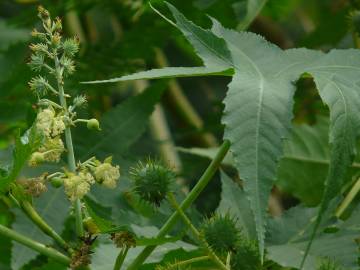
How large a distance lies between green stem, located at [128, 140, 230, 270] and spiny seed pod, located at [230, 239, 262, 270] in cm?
17

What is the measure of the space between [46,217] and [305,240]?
0.60 m

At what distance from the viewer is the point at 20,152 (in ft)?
4.58

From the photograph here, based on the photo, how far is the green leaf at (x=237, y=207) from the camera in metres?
1.81

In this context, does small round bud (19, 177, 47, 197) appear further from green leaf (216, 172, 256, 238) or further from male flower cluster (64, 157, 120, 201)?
green leaf (216, 172, 256, 238)

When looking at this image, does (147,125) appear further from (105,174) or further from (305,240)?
(105,174)

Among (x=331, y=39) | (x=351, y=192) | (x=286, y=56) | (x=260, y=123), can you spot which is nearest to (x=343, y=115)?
(x=260, y=123)

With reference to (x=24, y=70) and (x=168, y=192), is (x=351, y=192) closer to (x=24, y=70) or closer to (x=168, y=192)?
(x=168, y=192)

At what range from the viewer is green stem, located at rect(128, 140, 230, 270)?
137cm

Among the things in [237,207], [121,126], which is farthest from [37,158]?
[121,126]

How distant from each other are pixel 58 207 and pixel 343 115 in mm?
923

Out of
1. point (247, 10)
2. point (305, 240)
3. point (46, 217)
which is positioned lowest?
point (305, 240)

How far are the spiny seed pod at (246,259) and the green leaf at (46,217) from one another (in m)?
0.50

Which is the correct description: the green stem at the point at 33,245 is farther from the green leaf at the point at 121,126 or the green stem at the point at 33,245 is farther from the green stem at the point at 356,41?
the green stem at the point at 356,41

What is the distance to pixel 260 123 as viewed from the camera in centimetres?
123
